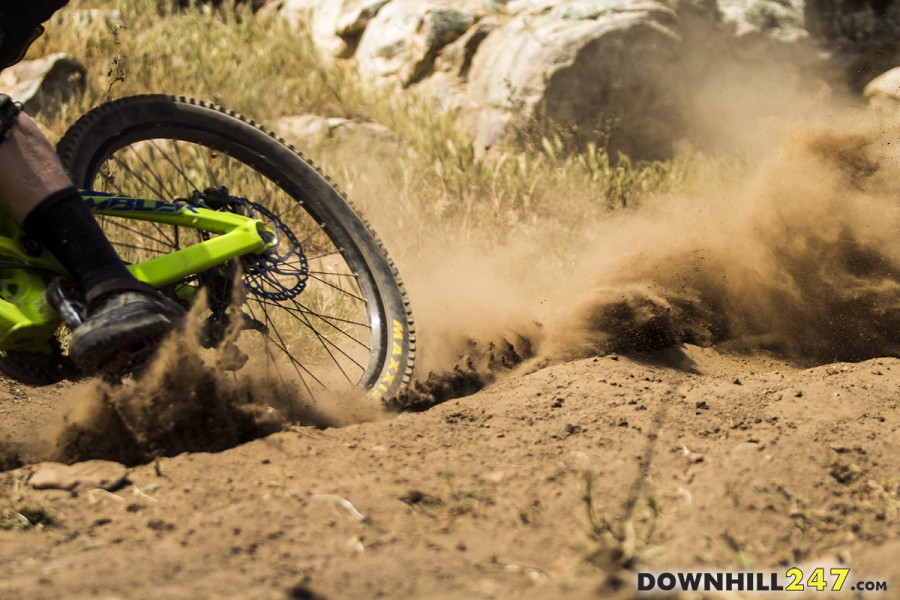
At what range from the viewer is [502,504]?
2172 millimetres

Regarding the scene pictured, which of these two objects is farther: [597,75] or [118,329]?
[597,75]

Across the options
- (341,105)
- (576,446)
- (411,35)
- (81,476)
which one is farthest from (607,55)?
(81,476)

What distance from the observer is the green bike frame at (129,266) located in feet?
8.13

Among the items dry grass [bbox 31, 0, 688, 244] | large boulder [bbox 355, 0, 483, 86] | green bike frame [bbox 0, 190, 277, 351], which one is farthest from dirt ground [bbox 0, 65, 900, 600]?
large boulder [bbox 355, 0, 483, 86]

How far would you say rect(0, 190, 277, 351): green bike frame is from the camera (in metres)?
2.48

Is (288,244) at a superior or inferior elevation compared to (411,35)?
inferior

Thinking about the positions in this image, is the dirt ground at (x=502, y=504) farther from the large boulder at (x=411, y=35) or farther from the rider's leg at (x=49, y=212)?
the large boulder at (x=411, y=35)

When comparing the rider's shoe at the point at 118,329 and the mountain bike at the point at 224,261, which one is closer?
the rider's shoe at the point at 118,329

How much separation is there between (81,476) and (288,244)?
1.47 meters

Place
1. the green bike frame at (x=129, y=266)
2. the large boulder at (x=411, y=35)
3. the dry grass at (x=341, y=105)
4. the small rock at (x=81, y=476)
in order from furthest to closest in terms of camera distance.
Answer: the large boulder at (x=411, y=35), the dry grass at (x=341, y=105), the green bike frame at (x=129, y=266), the small rock at (x=81, y=476)

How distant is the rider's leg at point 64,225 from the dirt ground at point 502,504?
17.6 inches

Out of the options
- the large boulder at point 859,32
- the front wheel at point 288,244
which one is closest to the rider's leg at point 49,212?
the front wheel at point 288,244

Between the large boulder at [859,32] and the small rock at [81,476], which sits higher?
the small rock at [81,476]

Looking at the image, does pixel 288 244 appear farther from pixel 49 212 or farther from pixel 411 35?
pixel 411 35
